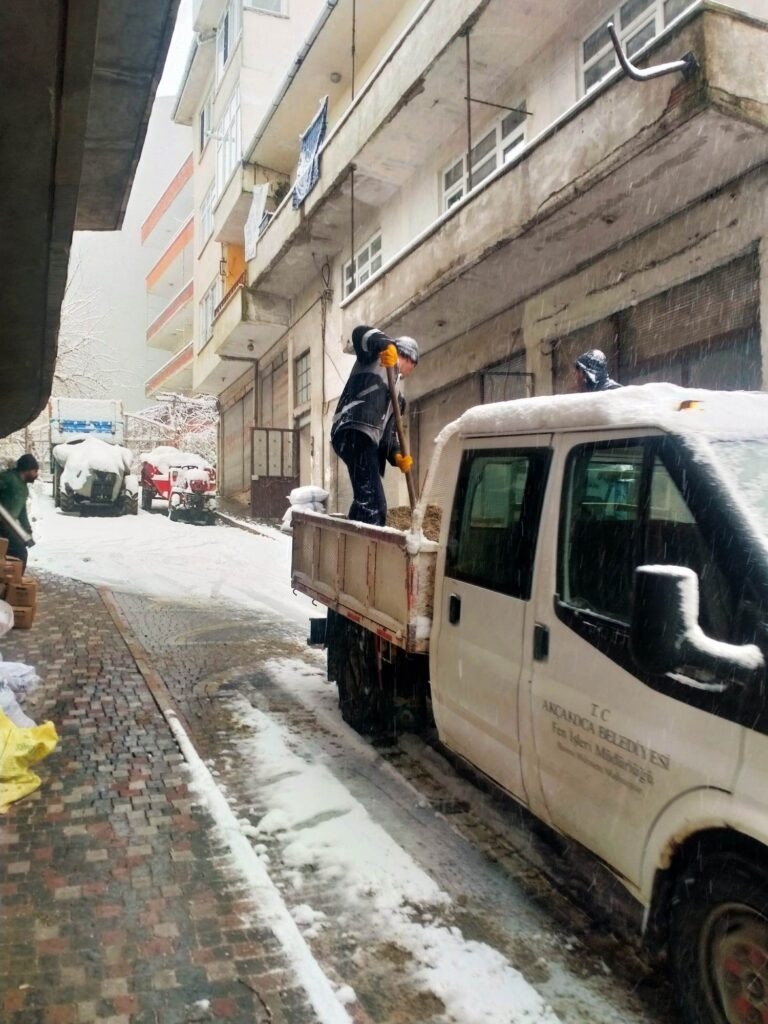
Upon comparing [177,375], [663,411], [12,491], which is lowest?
[12,491]

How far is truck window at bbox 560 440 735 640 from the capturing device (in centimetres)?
238

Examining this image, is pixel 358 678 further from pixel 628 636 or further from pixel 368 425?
pixel 628 636

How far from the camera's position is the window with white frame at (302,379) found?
21.1m

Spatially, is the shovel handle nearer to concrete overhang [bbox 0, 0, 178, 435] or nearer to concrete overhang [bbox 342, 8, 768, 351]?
concrete overhang [bbox 0, 0, 178, 435]

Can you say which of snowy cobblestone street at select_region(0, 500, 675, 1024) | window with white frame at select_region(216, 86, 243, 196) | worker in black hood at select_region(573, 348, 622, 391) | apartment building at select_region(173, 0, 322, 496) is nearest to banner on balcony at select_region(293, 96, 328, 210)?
apartment building at select_region(173, 0, 322, 496)

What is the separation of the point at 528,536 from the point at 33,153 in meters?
3.86

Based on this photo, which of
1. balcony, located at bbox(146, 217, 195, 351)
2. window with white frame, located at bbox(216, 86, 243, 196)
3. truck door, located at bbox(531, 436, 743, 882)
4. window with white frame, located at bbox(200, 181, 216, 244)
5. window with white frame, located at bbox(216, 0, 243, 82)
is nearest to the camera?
truck door, located at bbox(531, 436, 743, 882)

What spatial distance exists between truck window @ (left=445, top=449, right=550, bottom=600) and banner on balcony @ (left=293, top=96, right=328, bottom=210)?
1384cm

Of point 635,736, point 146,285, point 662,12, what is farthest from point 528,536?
point 146,285

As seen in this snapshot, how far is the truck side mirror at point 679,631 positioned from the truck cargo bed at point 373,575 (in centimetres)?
184

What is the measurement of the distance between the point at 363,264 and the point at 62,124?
45.0ft

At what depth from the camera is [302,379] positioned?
857 inches

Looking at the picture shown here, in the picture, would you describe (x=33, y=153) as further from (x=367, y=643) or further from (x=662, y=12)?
(x=662, y=12)

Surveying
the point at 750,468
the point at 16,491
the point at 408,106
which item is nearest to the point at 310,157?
the point at 408,106
